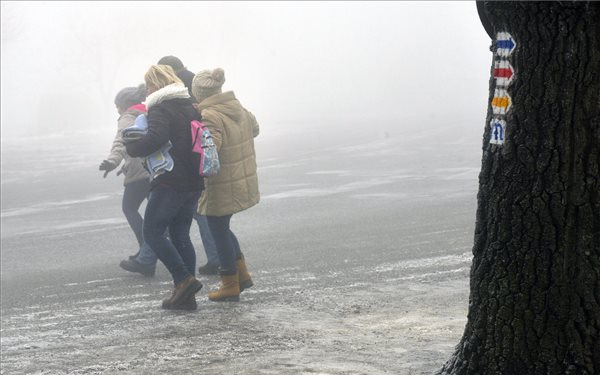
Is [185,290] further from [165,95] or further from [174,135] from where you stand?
[165,95]

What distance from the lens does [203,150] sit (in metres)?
7.15

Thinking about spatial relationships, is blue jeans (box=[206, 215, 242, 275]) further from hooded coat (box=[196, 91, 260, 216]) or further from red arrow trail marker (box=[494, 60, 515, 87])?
red arrow trail marker (box=[494, 60, 515, 87])

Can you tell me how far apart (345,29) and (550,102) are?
86.0 m

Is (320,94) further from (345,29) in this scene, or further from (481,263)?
(481,263)

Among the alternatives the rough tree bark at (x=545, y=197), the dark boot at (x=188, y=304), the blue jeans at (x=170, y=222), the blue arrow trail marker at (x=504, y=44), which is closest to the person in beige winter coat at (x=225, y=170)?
the blue jeans at (x=170, y=222)

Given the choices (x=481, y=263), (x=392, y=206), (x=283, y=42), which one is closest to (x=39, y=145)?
(x=392, y=206)

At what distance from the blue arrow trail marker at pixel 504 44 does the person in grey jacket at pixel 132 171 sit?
16.5 feet

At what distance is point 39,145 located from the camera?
3325cm

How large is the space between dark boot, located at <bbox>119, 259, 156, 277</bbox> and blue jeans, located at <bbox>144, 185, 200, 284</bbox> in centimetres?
140

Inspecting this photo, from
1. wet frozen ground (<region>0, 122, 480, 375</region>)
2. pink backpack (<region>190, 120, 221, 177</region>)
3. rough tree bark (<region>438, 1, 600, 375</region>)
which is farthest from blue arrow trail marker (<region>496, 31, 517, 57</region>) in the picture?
pink backpack (<region>190, 120, 221, 177</region>)

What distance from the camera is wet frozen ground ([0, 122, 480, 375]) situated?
20.1 feet

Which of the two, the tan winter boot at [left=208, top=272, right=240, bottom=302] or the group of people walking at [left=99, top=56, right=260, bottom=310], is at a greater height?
the group of people walking at [left=99, top=56, right=260, bottom=310]

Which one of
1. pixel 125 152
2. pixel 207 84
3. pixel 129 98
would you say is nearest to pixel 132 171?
pixel 125 152

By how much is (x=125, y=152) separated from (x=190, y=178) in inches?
76.9
